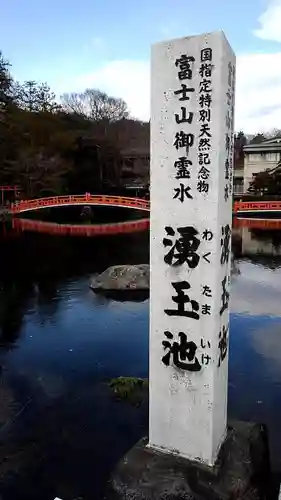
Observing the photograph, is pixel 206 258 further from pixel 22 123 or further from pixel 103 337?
pixel 22 123

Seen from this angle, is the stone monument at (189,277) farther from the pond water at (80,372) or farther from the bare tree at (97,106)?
the bare tree at (97,106)

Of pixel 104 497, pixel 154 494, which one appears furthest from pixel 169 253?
pixel 104 497

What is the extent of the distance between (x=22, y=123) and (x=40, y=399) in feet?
A: 59.7

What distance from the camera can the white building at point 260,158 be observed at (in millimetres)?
28094

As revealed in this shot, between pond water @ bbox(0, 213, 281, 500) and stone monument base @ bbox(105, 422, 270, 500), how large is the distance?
19.2 inches

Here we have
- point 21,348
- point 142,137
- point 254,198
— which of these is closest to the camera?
point 21,348

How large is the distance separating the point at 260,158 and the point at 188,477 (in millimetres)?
27705

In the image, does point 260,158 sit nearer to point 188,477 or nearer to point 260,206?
point 260,206

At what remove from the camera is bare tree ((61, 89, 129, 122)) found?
101 ft

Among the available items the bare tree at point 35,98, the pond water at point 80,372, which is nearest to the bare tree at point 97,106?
the bare tree at point 35,98

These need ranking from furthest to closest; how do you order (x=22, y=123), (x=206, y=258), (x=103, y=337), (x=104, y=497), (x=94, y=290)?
(x=22, y=123) → (x=94, y=290) → (x=103, y=337) → (x=104, y=497) → (x=206, y=258)

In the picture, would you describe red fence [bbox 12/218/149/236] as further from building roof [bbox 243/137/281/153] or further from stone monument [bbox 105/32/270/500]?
stone monument [bbox 105/32/270/500]

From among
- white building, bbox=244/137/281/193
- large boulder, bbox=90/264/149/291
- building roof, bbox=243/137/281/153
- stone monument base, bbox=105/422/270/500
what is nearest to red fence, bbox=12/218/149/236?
Answer: large boulder, bbox=90/264/149/291

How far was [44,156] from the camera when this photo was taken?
21906 mm
